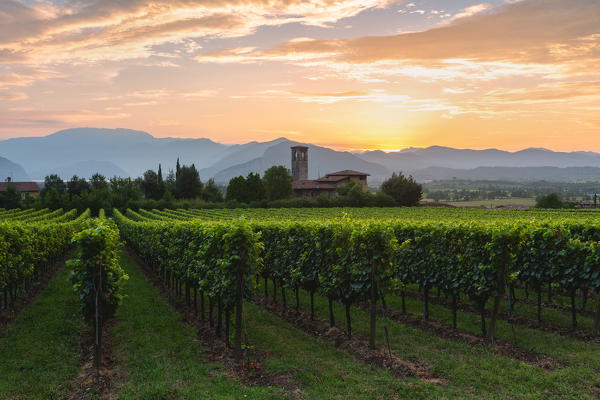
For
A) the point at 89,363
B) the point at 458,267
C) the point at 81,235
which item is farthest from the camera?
the point at 458,267

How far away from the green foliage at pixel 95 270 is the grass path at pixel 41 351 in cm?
145

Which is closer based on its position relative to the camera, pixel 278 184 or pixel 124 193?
pixel 278 184

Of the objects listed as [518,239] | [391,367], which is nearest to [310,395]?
[391,367]

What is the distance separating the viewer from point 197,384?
8.73m

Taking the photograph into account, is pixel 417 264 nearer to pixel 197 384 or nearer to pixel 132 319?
pixel 197 384

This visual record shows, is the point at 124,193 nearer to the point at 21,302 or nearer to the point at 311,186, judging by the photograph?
the point at 311,186

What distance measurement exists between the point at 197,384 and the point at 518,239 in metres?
8.83

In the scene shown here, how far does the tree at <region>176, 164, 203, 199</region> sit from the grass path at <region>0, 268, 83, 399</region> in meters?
89.1

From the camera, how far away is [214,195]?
105938 mm

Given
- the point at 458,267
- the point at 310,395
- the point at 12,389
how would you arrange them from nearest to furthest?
the point at 310,395 → the point at 12,389 → the point at 458,267

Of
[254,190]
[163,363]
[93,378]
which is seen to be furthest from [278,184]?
[93,378]

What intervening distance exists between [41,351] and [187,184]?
95985 millimetres

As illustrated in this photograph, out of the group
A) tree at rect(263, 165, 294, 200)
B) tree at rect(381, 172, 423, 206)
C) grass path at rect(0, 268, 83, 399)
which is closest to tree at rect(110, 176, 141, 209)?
tree at rect(263, 165, 294, 200)

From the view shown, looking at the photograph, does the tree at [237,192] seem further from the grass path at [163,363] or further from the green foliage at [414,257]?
the green foliage at [414,257]
